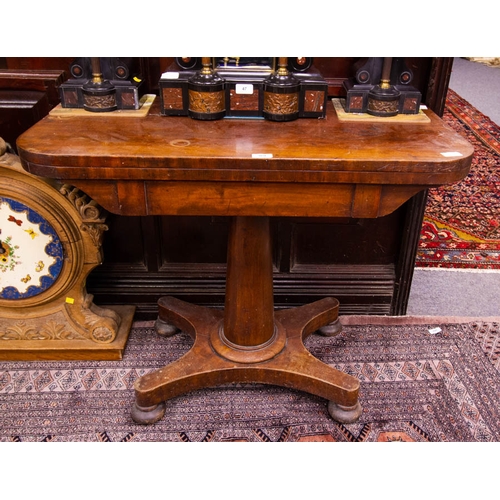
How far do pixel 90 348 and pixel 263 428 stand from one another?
0.74 m

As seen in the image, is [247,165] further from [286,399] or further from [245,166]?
[286,399]

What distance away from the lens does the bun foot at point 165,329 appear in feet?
7.04

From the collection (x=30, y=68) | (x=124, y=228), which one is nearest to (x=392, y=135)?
(x=124, y=228)

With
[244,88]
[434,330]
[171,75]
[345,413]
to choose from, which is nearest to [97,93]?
[171,75]

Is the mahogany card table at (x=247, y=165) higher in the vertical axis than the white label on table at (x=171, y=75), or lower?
lower

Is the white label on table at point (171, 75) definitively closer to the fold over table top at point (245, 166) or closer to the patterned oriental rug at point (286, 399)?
the fold over table top at point (245, 166)

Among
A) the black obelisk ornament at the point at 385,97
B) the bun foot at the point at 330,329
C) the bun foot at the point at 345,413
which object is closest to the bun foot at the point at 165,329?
the bun foot at the point at 330,329

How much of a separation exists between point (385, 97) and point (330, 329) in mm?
986

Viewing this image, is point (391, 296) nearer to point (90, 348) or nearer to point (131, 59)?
point (90, 348)

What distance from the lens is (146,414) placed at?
1.74 metres

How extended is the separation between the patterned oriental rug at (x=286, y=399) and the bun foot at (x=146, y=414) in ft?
0.07

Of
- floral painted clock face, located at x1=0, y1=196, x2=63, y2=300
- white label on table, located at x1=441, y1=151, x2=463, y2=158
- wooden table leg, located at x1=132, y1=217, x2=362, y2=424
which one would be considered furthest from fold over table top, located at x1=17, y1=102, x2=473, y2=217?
floral painted clock face, located at x1=0, y1=196, x2=63, y2=300

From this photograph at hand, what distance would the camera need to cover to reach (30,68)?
72.7 inches

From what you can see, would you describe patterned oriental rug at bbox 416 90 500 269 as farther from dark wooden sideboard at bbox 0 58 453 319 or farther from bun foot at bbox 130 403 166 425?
bun foot at bbox 130 403 166 425
